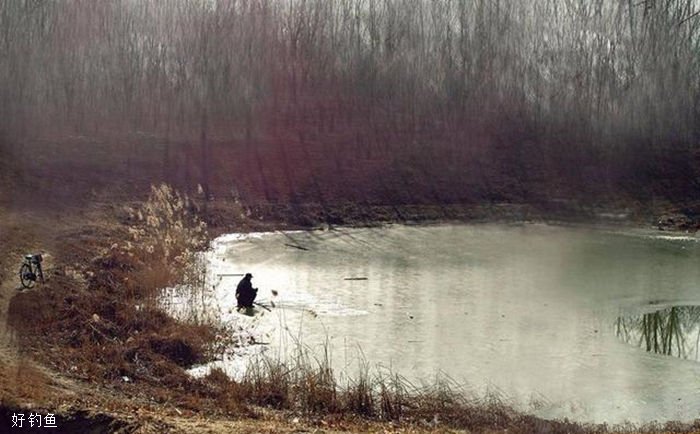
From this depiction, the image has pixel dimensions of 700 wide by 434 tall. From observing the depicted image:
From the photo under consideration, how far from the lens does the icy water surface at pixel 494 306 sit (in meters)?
11.0

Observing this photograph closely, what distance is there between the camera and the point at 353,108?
39.4 m

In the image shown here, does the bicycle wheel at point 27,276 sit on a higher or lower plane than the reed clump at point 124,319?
higher

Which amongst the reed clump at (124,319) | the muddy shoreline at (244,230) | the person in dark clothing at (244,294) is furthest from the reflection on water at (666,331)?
the reed clump at (124,319)

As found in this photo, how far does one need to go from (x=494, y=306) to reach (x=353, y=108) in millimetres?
24440

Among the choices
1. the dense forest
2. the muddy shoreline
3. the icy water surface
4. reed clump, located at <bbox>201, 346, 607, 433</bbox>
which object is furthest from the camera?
the dense forest

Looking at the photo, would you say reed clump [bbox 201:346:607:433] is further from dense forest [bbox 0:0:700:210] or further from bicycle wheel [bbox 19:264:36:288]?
dense forest [bbox 0:0:700:210]

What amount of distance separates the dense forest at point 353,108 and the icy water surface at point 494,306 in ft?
24.0

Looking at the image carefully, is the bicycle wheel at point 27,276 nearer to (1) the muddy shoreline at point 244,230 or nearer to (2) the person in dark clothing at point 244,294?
(1) the muddy shoreline at point 244,230

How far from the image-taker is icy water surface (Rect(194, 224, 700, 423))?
11.0 metres

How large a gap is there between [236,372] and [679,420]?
567 centimetres

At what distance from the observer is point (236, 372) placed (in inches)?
424

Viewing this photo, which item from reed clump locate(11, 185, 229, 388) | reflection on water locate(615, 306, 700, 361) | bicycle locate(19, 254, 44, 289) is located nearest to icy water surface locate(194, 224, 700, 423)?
reflection on water locate(615, 306, 700, 361)

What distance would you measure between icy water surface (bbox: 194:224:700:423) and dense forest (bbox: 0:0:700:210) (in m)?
7.32

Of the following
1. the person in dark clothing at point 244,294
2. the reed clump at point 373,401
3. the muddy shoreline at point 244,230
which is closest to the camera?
the muddy shoreline at point 244,230
